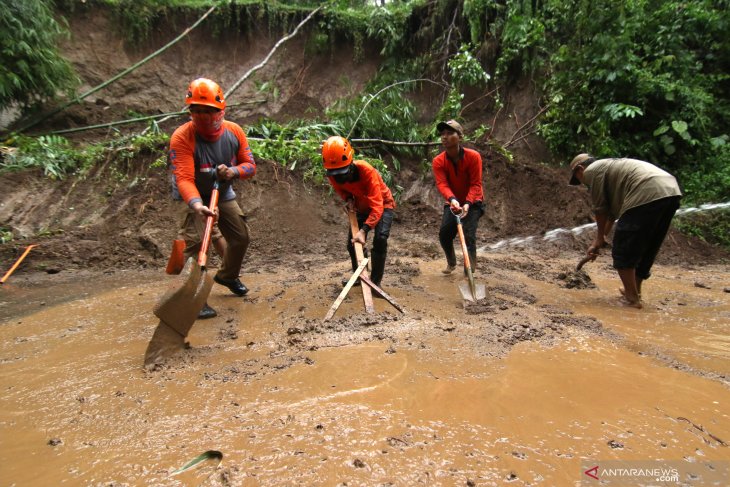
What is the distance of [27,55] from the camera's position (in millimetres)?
6051

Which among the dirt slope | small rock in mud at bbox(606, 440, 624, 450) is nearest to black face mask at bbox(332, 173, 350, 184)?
the dirt slope

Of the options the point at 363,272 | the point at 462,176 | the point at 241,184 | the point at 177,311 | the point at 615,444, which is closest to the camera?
the point at 615,444

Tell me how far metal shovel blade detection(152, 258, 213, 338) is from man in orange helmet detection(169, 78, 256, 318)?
0.55 metres

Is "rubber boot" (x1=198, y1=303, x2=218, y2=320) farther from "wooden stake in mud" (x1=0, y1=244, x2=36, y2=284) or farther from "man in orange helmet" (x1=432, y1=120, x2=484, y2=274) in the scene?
"wooden stake in mud" (x1=0, y1=244, x2=36, y2=284)

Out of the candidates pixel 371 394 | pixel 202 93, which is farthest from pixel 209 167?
pixel 371 394

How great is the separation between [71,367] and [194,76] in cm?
871

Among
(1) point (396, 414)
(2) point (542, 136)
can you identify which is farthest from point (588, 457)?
(2) point (542, 136)

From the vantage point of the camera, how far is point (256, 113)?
9492mm

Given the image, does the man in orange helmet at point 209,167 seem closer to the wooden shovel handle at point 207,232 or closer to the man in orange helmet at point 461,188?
the wooden shovel handle at point 207,232

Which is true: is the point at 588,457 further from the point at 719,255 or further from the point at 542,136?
the point at 542,136

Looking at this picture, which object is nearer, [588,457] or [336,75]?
[588,457]

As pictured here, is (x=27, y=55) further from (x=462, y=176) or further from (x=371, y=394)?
(x=371, y=394)

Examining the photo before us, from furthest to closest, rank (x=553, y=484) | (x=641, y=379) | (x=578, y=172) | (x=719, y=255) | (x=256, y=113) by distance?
(x=256, y=113), (x=719, y=255), (x=578, y=172), (x=641, y=379), (x=553, y=484)

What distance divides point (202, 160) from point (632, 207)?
11.4 ft
